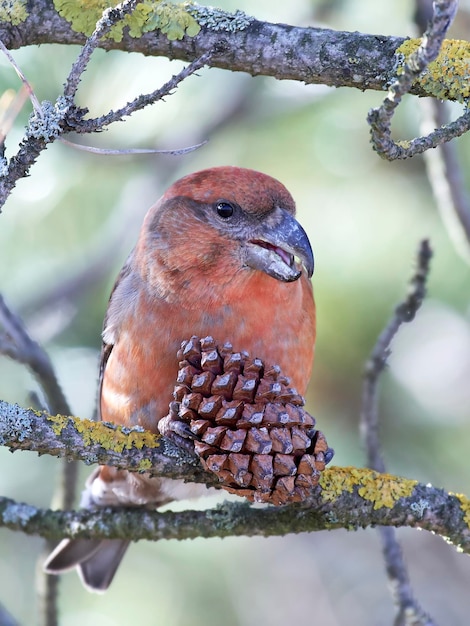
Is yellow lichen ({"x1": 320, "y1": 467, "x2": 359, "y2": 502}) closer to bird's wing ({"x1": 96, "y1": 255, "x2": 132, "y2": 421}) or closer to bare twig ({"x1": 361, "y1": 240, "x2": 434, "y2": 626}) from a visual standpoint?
bare twig ({"x1": 361, "y1": 240, "x2": 434, "y2": 626})

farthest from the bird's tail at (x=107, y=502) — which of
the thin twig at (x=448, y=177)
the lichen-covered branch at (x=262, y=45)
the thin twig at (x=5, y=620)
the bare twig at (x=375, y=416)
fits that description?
the lichen-covered branch at (x=262, y=45)

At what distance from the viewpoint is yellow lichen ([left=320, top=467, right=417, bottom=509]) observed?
2.22 m

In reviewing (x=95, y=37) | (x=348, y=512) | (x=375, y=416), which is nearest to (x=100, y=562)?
(x=375, y=416)

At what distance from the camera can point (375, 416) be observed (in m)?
2.65

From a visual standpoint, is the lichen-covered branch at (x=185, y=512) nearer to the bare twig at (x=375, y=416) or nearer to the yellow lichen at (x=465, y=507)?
the yellow lichen at (x=465, y=507)

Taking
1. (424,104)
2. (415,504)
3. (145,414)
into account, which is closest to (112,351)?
(145,414)

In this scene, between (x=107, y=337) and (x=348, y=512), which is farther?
(x=107, y=337)

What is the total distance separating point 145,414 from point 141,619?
72.6 inches

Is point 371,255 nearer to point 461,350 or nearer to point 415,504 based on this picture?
point 461,350

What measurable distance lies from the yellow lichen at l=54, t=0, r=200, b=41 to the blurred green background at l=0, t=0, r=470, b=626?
1.36m

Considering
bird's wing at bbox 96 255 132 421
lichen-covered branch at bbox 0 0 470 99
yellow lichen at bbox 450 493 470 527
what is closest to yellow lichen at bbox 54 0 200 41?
lichen-covered branch at bbox 0 0 470 99

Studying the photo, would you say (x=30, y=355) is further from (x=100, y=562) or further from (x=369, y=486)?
(x=100, y=562)

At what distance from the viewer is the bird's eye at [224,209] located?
264 centimetres

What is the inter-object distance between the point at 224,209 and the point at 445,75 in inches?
32.3
